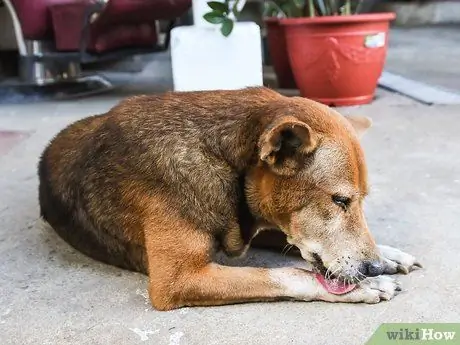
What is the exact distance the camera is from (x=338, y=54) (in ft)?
14.5

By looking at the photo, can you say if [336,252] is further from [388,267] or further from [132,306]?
[132,306]

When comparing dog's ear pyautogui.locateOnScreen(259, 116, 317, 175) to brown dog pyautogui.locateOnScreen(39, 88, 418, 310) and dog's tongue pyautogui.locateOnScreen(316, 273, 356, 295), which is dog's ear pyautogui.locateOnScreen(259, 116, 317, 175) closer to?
brown dog pyautogui.locateOnScreen(39, 88, 418, 310)

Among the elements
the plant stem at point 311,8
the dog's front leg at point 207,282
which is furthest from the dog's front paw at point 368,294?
the plant stem at point 311,8

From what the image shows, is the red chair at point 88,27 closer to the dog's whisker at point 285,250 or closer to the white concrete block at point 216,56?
the white concrete block at point 216,56

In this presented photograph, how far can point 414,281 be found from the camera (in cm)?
196

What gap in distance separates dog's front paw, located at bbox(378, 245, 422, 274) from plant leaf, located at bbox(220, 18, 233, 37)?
255cm

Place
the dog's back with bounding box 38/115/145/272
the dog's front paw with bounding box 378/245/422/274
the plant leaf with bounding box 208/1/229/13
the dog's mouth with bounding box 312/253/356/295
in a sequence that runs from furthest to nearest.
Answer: the plant leaf with bounding box 208/1/229/13 → the dog's back with bounding box 38/115/145/272 → the dog's front paw with bounding box 378/245/422/274 → the dog's mouth with bounding box 312/253/356/295

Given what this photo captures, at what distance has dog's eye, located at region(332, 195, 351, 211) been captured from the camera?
5.93 ft

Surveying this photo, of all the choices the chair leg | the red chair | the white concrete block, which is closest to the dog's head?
the white concrete block

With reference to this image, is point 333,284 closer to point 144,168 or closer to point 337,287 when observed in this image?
point 337,287

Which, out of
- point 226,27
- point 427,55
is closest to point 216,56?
point 226,27

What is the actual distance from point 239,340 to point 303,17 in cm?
331

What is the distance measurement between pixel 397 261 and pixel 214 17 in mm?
2620

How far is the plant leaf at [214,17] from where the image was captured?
420 cm
